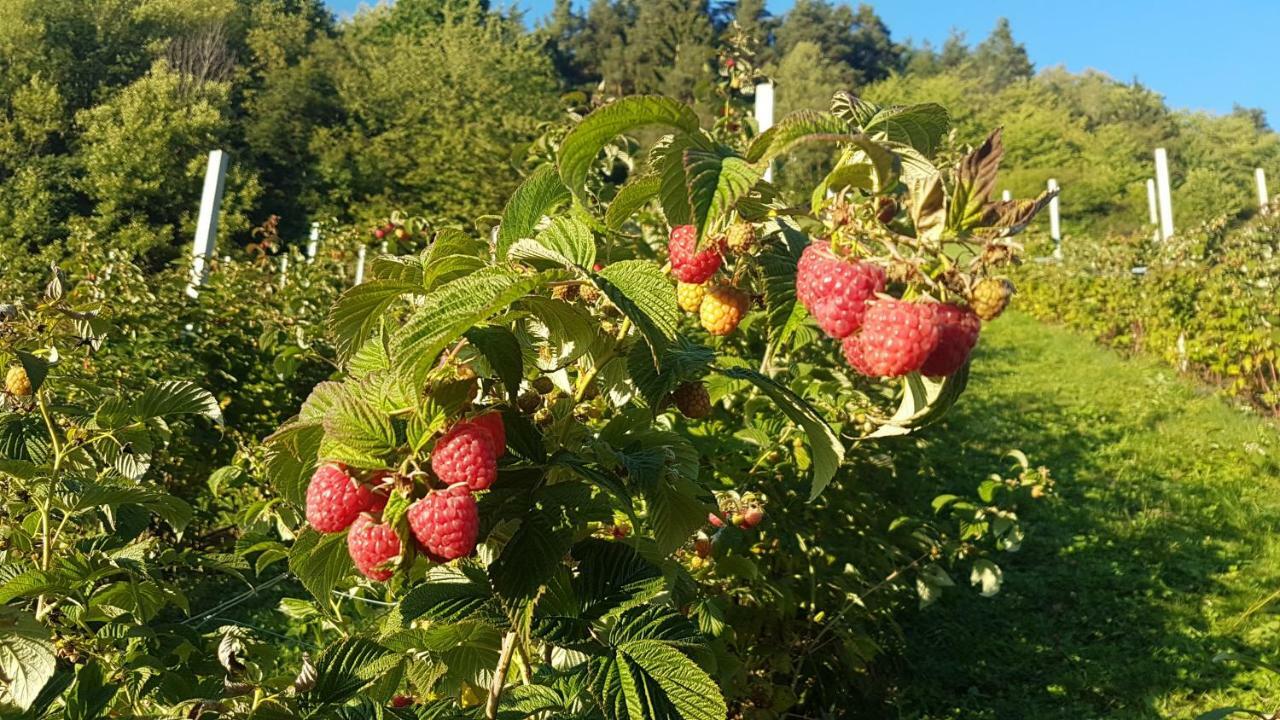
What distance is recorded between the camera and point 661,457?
0.91 m

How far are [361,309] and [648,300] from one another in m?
0.34

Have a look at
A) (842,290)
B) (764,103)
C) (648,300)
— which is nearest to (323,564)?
(648,300)

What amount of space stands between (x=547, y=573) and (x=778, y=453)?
1.57 m

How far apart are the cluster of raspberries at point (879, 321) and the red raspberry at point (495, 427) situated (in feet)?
0.91

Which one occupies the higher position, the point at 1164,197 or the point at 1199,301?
the point at 1164,197

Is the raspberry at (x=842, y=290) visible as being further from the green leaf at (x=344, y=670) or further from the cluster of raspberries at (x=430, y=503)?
the green leaf at (x=344, y=670)

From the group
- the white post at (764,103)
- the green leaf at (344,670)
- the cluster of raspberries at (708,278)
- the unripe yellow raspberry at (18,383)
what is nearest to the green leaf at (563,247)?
the cluster of raspberries at (708,278)

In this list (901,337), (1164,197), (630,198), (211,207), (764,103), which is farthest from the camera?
(1164,197)

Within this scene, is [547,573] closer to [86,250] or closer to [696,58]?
[86,250]

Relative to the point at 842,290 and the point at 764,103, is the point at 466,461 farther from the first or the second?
the point at 764,103

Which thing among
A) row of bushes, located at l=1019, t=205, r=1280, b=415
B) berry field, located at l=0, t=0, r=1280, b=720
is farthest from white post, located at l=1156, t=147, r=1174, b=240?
berry field, located at l=0, t=0, r=1280, b=720

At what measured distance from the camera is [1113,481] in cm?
524

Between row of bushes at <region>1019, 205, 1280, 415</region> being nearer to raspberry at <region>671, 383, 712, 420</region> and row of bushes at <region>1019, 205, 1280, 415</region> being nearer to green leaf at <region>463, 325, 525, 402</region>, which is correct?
raspberry at <region>671, 383, 712, 420</region>

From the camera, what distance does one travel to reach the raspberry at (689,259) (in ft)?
2.88
